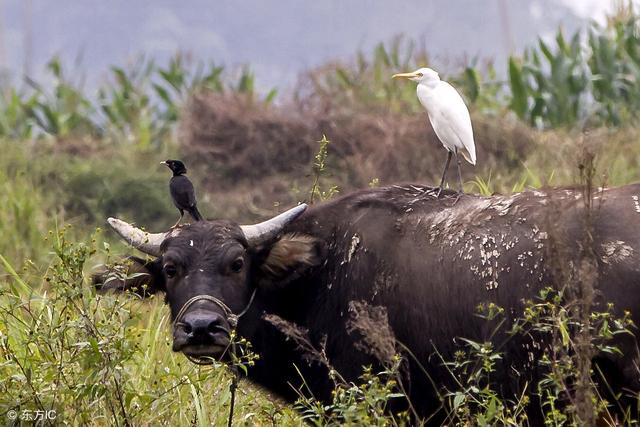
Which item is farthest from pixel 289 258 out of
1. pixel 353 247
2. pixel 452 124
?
pixel 452 124

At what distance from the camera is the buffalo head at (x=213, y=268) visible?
245 inches

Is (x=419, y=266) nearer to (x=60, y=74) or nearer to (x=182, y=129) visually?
(x=182, y=129)

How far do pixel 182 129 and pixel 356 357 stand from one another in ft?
42.7

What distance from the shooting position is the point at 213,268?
654 centimetres

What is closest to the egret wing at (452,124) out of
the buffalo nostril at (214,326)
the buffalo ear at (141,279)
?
the buffalo ear at (141,279)

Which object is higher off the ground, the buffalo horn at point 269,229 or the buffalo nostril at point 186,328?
the buffalo horn at point 269,229

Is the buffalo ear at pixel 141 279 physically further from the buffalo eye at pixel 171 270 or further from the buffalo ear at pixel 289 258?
the buffalo ear at pixel 289 258

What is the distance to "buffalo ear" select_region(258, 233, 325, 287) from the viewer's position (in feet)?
22.1

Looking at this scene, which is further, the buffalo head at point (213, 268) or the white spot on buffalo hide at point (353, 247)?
the white spot on buffalo hide at point (353, 247)

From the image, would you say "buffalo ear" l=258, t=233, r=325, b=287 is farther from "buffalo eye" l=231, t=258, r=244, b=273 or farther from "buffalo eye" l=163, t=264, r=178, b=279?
"buffalo eye" l=163, t=264, r=178, b=279

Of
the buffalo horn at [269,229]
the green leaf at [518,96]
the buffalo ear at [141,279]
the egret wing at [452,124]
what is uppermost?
the egret wing at [452,124]

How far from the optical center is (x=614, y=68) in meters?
17.9

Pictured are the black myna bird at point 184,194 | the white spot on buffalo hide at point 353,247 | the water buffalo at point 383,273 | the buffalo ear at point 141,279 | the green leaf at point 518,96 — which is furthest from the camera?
the green leaf at point 518,96

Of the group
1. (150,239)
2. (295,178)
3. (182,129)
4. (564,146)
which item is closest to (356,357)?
(150,239)
